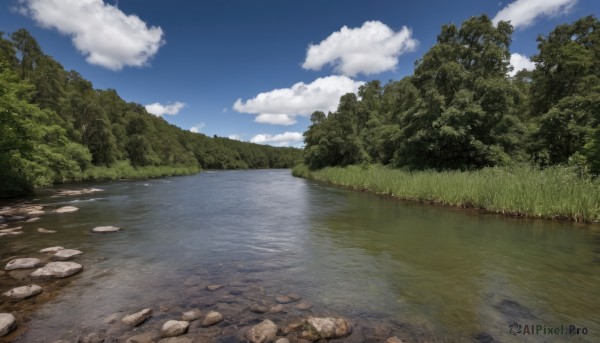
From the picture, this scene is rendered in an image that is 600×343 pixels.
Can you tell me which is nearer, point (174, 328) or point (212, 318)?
point (174, 328)

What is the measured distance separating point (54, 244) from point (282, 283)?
909 cm

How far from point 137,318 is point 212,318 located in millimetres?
1392

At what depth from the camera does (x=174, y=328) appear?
5605 mm

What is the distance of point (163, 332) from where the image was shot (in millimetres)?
5543

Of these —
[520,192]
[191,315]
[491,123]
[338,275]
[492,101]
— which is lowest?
[338,275]

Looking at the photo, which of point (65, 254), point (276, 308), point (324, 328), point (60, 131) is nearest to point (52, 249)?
point (65, 254)

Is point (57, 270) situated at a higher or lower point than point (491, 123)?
lower

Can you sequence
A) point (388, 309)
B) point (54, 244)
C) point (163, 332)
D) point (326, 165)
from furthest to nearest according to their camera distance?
point (326, 165) < point (54, 244) < point (388, 309) < point (163, 332)

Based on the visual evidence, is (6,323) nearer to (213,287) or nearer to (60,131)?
(213,287)

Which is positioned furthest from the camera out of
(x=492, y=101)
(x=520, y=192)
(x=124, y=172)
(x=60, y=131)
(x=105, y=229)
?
(x=124, y=172)

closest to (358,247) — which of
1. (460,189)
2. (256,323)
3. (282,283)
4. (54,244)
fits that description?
(282,283)

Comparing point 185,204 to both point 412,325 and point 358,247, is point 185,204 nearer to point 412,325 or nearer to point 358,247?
point 358,247

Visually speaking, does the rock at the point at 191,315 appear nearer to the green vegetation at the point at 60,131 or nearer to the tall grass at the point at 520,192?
the tall grass at the point at 520,192

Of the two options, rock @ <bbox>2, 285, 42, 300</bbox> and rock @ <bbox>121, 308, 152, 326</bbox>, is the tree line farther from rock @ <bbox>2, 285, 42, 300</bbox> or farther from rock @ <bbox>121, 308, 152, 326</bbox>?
rock @ <bbox>2, 285, 42, 300</bbox>
